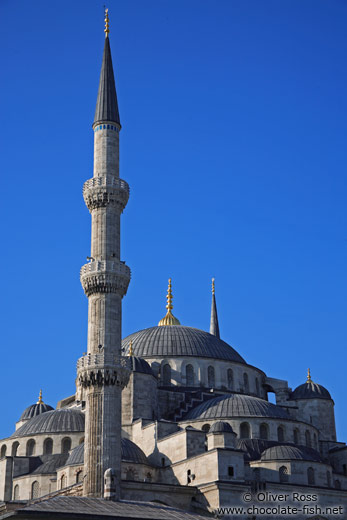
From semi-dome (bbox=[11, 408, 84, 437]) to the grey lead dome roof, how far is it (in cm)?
510

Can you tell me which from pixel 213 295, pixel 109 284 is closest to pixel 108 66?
pixel 109 284

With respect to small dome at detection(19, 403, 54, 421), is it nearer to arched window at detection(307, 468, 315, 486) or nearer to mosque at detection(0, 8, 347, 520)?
mosque at detection(0, 8, 347, 520)

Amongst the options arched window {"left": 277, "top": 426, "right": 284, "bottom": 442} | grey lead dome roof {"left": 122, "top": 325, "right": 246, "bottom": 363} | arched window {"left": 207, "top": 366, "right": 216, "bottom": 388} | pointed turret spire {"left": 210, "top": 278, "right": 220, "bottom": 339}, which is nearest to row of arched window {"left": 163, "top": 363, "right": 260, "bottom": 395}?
arched window {"left": 207, "top": 366, "right": 216, "bottom": 388}

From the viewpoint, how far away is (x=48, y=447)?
32.9 metres

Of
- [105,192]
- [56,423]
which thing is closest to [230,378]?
[56,423]

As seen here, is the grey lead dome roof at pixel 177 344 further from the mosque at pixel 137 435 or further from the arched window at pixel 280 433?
the arched window at pixel 280 433

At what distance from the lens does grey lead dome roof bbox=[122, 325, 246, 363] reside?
37.9 metres

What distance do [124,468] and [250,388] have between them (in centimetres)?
1114

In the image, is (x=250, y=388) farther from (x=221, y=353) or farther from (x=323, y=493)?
(x=323, y=493)

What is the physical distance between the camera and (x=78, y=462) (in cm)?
2889

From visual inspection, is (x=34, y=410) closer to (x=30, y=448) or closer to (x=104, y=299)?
(x=30, y=448)

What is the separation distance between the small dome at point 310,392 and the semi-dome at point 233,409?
210 inches

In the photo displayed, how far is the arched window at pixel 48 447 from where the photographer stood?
108 ft

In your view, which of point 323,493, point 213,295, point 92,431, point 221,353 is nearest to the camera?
point 92,431
